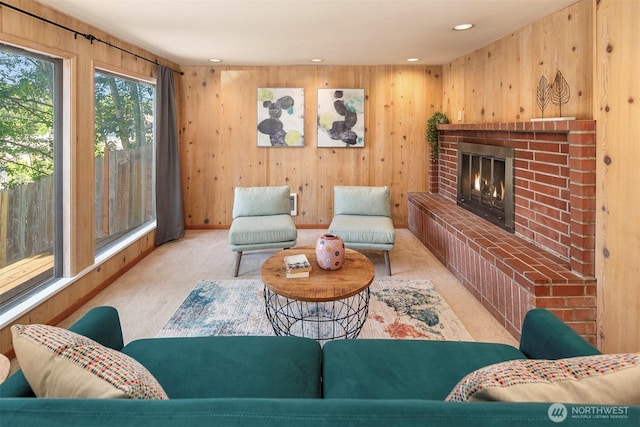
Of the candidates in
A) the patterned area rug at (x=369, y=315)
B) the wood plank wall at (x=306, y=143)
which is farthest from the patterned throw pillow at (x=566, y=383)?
the wood plank wall at (x=306, y=143)

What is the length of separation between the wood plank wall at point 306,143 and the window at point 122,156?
88 cm

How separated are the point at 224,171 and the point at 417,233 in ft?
9.06

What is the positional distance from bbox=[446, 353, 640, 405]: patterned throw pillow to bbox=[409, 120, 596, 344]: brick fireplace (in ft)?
5.38

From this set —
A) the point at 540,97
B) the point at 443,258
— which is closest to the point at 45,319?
the point at 443,258

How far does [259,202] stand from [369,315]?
2052mm

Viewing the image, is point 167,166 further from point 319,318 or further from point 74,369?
point 74,369

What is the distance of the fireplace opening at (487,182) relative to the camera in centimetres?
374

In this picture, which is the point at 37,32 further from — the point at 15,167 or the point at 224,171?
the point at 224,171

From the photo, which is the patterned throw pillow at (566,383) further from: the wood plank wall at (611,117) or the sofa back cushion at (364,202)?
the sofa back cushion at (364,202)

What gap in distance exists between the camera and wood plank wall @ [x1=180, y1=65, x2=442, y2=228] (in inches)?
228

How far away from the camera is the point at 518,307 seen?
2.74 m

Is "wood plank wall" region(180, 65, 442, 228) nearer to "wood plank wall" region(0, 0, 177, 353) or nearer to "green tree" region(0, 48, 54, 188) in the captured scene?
"wood plank wall" region(0, 0, 177, 353)

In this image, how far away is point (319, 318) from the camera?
2998mm

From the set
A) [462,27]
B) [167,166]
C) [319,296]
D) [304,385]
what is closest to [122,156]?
[167,166]
